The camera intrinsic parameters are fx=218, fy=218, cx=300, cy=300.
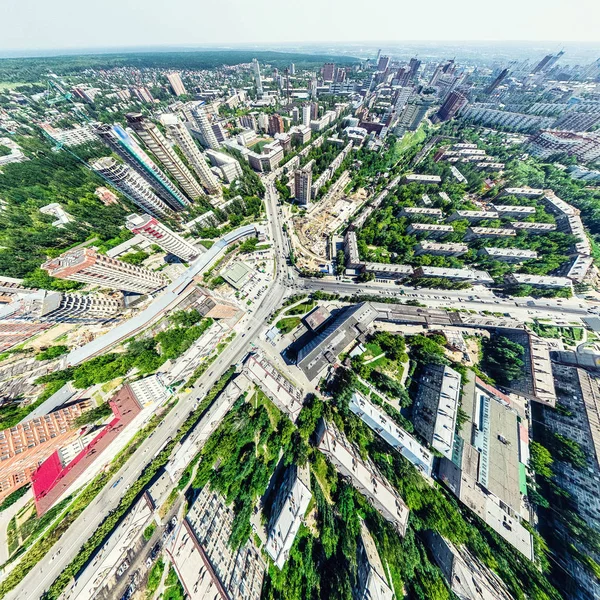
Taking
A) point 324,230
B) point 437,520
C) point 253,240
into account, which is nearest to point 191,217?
point 253,240

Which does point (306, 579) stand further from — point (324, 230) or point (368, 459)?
point (324, 230)

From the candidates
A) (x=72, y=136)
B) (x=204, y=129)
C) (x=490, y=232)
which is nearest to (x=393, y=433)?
(x=490, y=232)

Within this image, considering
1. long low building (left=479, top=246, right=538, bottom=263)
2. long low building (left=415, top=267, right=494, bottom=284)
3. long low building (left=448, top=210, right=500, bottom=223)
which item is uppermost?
long low building (left=448, top=210, right=500, bottom=223)

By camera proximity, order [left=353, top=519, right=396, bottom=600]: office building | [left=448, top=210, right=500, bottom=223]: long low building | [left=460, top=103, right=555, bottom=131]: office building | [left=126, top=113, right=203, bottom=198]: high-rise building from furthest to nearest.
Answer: [left=460, top=103, right=555, bottom=131]: office building → [left=448, top=210, right=500, bottom=223]: long low building → [left=126, top=113, right=203, bottom=198]: high-rise building → [left=353, top=519, right=396, bottom=600]: office building

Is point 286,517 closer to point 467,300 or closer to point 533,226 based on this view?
point 467,300

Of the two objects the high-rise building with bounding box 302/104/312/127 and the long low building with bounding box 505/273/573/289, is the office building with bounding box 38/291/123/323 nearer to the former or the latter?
the long low building with bounding box 505/273/573/289

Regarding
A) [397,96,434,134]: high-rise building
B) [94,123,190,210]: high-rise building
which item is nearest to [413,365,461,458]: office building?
[94,123,190,210]: high-rise building
